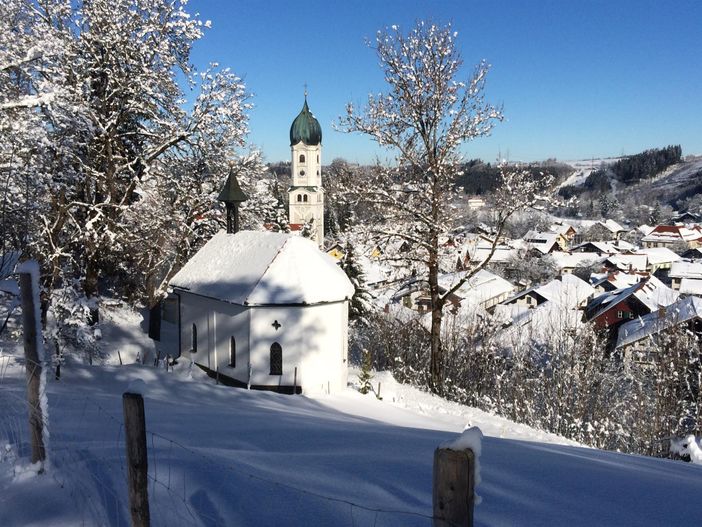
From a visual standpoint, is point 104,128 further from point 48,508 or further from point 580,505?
point 580,505

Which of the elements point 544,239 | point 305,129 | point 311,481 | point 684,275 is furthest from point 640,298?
point 544,239

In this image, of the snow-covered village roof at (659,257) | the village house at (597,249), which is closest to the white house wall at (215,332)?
the snow-covered village roof at (659,257)

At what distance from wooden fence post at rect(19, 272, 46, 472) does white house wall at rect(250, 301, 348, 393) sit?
10.2 m

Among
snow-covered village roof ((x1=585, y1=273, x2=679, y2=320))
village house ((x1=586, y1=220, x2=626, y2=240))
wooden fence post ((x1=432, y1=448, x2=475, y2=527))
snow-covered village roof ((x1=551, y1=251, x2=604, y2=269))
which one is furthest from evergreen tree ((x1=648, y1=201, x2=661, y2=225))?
wooden fence post ((x1=432, y1=448, x2=475, y2=527))

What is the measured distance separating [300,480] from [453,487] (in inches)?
102

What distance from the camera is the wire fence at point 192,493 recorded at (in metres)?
3.75

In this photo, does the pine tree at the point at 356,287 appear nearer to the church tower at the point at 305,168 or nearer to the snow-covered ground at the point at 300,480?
the snow-covered ground at the point at 300,480

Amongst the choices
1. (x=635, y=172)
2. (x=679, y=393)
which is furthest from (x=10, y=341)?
(x=635, y=172)

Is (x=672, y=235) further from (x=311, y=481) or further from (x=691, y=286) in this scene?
(x=311, y=481)

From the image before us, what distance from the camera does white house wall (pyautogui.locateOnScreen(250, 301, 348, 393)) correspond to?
48.8ft

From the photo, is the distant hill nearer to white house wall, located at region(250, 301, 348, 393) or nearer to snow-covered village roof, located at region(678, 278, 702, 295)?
snow-covered village roof, located at region(678, 278, 702, 295)

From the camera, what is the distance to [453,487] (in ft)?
7.20

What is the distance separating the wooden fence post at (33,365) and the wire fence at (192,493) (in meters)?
0.15

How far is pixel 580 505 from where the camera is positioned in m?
4.28
